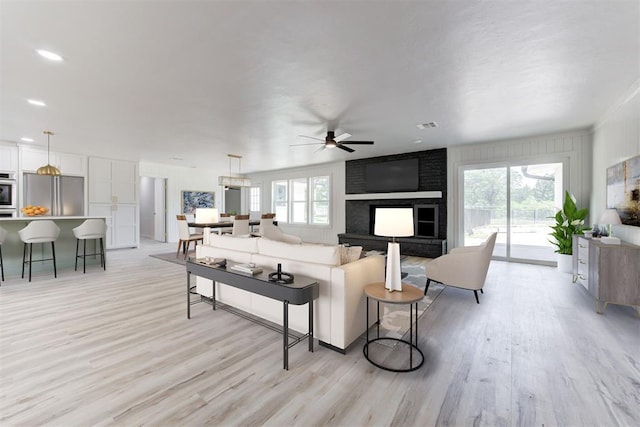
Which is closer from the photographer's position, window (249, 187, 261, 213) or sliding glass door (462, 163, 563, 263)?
sliding glass door (462, 163, 563, 263)

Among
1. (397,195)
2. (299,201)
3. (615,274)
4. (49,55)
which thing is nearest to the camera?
(49,55)

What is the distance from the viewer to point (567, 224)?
486 centimetres

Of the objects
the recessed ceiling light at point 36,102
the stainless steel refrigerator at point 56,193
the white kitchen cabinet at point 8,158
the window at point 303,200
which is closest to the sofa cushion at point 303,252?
the recessed ceiling light at point 36,102

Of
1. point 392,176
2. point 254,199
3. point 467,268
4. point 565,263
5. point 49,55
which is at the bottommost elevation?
point 565,263

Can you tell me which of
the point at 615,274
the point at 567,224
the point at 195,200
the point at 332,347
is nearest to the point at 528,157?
the point at 567,224

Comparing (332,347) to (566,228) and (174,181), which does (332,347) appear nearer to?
(566,228)

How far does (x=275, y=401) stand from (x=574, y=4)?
11.1 feet

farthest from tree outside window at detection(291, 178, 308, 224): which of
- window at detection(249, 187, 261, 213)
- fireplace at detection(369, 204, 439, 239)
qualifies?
fireplace at detection(369, 204, 439, 239)

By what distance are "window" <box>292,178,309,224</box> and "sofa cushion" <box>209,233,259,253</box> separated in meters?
5.91

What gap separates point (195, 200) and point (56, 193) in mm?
3753

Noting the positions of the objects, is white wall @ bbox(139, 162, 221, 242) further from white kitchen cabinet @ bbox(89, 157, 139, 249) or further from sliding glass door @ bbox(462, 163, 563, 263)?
sliding glass door @ bbox(462, 163, 563, 263)

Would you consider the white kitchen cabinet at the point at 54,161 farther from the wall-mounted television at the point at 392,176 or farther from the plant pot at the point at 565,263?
the plant pot at the point at 565,263

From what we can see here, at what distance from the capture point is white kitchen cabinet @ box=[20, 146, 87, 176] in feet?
20.1

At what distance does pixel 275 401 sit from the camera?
1.71m
